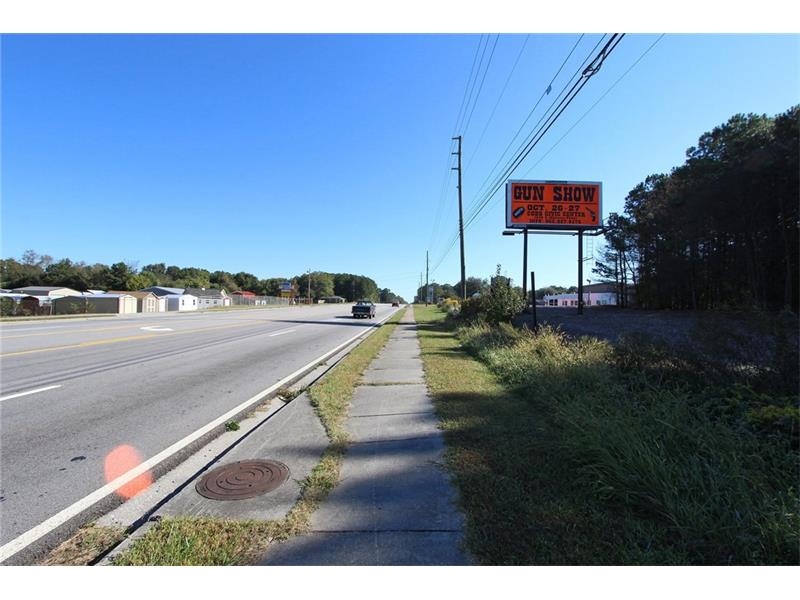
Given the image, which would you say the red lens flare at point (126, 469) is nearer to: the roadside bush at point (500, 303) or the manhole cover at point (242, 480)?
the manhole cover at point (242, 480)

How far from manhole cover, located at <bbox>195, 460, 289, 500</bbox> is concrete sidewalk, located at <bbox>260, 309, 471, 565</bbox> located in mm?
615

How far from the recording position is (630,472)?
134 inches

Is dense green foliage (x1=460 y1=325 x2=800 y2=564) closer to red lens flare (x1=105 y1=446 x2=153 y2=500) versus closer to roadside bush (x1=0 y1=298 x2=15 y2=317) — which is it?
red lens flare (x1=105 y1=446 x2=153 y2=500)

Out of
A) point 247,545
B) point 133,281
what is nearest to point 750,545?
point 247,545

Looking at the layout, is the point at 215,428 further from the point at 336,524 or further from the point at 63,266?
the point at 63,266

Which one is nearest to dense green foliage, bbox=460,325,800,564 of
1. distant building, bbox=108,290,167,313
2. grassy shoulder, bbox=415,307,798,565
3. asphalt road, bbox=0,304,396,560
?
grassy shoulder, bbox=415,307,798,565

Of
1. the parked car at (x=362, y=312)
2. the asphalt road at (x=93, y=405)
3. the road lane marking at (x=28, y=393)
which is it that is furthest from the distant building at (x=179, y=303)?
the road lane marking at (x=28, y=393)

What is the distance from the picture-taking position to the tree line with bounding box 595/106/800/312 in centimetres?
2442

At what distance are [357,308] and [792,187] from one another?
107ft

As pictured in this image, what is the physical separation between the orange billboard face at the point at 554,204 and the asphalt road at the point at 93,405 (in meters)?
14.1

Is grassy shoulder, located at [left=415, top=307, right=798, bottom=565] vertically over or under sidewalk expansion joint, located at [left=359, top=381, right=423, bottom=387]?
over

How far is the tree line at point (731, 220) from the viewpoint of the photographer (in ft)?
80.1

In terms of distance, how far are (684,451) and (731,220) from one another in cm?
3111

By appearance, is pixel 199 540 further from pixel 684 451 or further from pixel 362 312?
pixel 362 312
